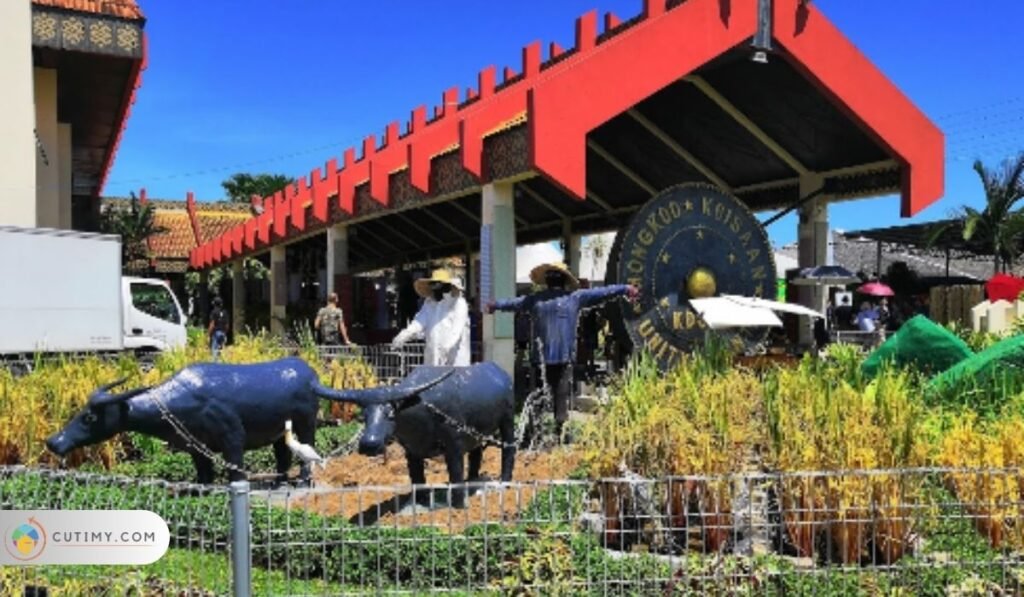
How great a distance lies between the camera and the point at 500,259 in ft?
37.4

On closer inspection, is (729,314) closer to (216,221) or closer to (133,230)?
(133,230)

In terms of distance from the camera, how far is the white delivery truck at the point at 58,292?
12.6m

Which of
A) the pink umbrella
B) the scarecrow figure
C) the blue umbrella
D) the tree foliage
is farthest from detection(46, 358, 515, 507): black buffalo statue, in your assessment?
the tree foliage

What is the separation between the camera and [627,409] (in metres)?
5.98

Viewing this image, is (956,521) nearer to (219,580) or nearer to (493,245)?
(219,580)

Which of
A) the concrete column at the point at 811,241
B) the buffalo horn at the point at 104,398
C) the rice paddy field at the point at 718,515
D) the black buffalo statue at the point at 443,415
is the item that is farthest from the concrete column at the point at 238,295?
the rice paddy field at the point at 718,515

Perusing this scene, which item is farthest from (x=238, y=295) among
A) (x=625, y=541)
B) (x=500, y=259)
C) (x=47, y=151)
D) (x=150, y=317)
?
(x=625, y=541)

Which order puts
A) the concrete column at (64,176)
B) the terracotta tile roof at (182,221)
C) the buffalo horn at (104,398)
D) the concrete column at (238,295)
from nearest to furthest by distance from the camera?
1. the buffalo horn at (104,398)
2. the concrete column at (64,176)
3. the concrete column at (238,295)
4. the terracotta tile roof at (182,221)

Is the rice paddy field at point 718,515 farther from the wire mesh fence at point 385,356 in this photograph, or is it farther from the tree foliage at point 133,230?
the tree foliage at point 133,230

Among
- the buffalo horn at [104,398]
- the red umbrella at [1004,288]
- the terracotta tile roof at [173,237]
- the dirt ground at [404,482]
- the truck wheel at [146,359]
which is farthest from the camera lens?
the terracotta tile roof at [173,237]

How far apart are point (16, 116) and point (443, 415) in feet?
33.7

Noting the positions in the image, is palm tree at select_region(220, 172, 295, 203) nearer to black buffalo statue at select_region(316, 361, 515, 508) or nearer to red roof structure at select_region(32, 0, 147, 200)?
red roof structure at select_region(32, 0, 147, 200)

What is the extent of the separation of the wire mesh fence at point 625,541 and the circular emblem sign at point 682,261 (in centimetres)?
583

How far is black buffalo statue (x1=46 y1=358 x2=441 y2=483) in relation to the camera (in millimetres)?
6492
